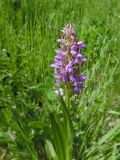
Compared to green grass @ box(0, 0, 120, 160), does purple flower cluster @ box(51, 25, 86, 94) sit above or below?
above

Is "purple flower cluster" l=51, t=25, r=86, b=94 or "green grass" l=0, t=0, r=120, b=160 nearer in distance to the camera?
"purple flower cluster" l=51, t=25, r=86, b=94

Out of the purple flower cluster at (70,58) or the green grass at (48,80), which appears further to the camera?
the green grass at (48,80)

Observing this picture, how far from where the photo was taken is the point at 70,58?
1.61 m

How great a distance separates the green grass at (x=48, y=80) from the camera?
5.74 feet

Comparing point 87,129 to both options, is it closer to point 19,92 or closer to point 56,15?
point 19,92

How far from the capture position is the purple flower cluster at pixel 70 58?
→ 1597mm

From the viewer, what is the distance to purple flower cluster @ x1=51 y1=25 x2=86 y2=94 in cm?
160

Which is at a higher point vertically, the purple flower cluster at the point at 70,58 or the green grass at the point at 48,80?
the purple flower cluster at the point at 70,58

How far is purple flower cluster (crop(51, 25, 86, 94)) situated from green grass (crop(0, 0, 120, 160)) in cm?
14

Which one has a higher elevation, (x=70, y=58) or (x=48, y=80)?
(x=70, y=58)

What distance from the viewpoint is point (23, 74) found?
233cm

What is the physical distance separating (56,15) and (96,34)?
16.2 inches

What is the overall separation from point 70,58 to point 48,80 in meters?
0.60

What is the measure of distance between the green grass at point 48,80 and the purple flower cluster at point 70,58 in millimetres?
136
